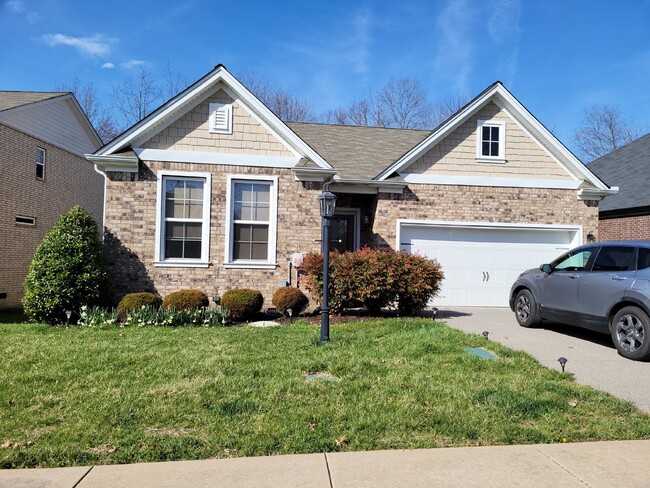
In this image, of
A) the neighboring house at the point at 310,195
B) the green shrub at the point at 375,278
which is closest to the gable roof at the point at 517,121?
the neighboring house at the point at 310,195

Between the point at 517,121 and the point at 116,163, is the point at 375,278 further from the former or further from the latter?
the point at 517,121

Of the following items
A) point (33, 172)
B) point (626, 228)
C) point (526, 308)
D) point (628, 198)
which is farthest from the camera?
point (628, 198)

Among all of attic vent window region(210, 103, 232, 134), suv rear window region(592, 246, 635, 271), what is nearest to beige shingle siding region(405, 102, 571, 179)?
attic vent window region(210, 103, 232, 134)

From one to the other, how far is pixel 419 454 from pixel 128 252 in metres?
9.23

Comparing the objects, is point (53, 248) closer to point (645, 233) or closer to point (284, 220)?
point (284, 220)

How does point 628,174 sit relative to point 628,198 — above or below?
above

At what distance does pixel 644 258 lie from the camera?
23.3 feet

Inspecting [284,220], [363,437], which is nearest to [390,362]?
[363,437]

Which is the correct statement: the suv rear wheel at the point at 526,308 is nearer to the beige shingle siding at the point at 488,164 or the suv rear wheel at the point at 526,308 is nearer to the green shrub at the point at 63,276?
the beige shingle siding at the point at 488,164

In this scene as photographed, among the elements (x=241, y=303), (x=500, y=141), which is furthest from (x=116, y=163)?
(x=500, y=141)

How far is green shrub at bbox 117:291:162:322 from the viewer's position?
33.1ft

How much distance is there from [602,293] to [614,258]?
2.06ft

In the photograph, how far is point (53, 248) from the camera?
985 centimetres

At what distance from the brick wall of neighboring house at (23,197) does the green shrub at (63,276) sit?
5.23m
